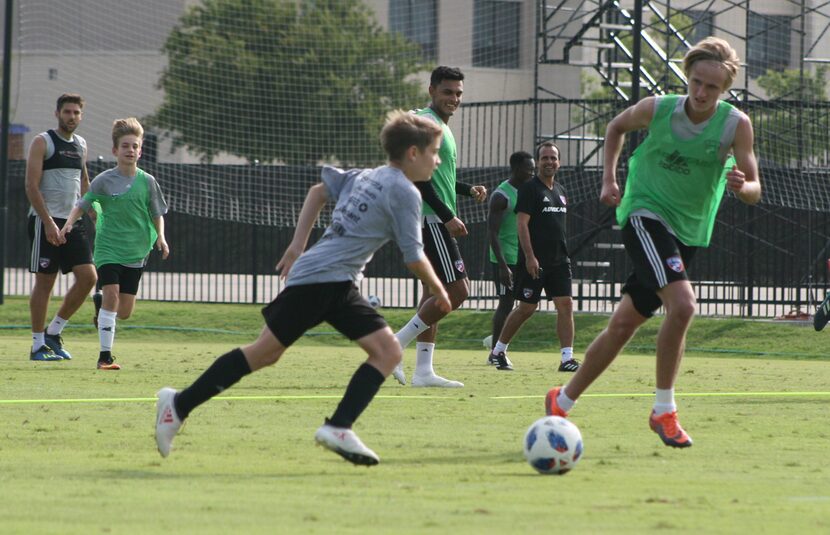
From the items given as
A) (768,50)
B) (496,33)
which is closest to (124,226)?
(496,33)

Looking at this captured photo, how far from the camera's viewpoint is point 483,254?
2422 centimetres

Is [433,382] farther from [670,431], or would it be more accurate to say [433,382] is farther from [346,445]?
[346,445]

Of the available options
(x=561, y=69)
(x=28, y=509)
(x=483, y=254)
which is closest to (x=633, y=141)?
(x=483, y=254)

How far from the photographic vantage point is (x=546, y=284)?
13.4m

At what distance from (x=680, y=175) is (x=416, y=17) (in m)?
32.7

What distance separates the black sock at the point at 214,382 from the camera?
21.5ft

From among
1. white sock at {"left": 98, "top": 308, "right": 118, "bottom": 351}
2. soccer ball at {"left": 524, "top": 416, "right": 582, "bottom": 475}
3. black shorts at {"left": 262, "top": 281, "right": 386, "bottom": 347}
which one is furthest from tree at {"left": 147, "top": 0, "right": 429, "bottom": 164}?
soccer ball at {"left": 524, "top": 416, "right": 582, "bottom": 475}

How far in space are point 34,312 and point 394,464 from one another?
731 centimetres

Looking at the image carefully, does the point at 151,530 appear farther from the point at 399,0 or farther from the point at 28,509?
the point at 399,0

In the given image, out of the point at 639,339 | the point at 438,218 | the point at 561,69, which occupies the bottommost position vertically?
the point at 639,339

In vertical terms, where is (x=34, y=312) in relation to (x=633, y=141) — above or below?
below

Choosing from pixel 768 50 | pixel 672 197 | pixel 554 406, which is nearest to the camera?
pixel 672 197

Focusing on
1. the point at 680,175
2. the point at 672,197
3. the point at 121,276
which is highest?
the point at 680,175

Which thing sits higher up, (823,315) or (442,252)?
(442,252)
